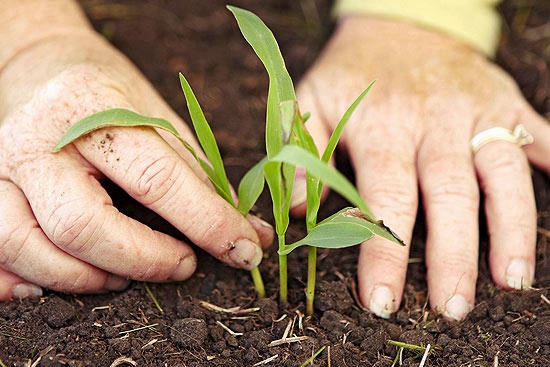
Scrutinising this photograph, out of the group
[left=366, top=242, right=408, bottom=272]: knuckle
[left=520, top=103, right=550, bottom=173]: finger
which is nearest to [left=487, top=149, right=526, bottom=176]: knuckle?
[left=520, top=103, right=550, bottom=173]: finger

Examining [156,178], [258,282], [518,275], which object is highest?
[156,178]

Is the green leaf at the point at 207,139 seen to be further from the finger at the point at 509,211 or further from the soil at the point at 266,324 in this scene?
the finger at the point at 509,211

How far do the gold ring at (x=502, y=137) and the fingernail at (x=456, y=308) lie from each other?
445 millimetres

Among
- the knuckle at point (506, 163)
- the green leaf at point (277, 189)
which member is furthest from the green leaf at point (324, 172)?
the knuckle at point (506, 163)

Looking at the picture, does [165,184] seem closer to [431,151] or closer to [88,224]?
[88,224]

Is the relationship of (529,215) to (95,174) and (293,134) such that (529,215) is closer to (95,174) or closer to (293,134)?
(293,134)

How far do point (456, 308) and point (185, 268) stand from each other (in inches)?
22.7

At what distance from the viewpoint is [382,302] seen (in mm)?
1368

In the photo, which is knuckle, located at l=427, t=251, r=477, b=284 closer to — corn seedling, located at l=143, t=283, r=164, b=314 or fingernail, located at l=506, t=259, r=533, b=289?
fingernail, located at l=506, t=259, r=533, b=289

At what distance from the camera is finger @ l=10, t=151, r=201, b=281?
1.24 metres

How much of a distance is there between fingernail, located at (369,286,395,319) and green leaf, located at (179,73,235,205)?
0.36 meters

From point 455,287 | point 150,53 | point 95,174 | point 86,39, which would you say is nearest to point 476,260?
point 455,287

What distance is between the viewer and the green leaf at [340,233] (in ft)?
3.59

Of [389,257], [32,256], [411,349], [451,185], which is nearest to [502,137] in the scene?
[451,185]
